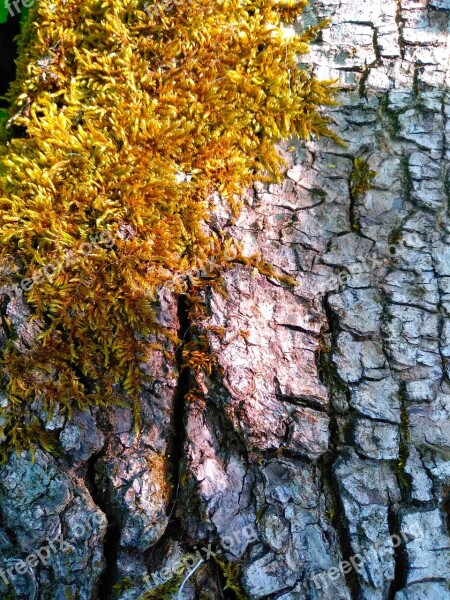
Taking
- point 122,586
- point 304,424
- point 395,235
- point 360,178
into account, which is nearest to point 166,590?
point 122,586

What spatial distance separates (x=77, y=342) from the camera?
1511 mm

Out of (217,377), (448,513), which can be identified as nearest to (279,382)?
(217,377)

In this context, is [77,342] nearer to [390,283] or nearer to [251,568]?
[251,568]

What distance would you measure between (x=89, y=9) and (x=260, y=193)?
82cm

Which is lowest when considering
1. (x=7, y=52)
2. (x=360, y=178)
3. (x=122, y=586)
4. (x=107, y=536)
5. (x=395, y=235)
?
(x=122, y=586)

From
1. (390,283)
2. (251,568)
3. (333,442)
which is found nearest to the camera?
(251,568)

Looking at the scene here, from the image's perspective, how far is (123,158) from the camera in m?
1.59

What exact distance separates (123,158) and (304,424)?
0.93m

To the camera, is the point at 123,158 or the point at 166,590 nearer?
the point at 166,590

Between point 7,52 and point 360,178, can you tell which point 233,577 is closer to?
point 360,178

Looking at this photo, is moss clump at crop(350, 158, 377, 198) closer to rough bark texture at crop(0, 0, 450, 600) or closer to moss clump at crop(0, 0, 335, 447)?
rough bark texture at crop(0, 0, 450, 600)

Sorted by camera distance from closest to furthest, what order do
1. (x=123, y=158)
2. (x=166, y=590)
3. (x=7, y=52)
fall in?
1. (x=166, y=590)
2. (x=123, y=158)
3. (x=7, y=52)

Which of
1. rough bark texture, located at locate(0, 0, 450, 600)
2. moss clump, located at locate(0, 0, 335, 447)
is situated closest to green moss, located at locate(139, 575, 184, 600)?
rough bark texture, located at locate(0, 0, 450, 600)

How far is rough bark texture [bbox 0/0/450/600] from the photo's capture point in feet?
4.58
